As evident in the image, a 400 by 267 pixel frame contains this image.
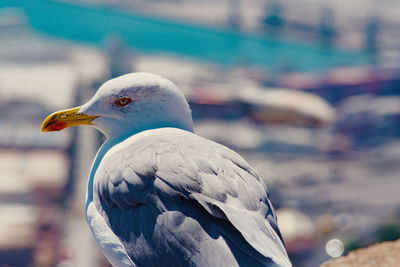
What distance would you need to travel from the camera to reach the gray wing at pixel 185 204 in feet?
5.07

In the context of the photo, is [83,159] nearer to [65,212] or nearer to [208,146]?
[65,212]

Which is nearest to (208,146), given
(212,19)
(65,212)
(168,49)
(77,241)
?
(77,241)

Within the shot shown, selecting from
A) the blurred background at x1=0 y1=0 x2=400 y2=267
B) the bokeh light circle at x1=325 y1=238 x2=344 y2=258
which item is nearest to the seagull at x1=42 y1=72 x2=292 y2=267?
the blurred background at x1=0 y1=0 x2=400 y2=267

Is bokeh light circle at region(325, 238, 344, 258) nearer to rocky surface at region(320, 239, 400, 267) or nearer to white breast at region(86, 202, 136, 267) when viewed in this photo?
rocky surface at region(320, 239, 400, 267)

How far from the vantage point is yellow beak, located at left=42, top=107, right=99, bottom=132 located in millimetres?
1914

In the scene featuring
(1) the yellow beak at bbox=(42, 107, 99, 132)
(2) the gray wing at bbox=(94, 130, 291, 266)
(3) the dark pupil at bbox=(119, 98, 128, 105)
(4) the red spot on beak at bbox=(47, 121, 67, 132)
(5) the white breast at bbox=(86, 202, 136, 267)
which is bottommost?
(5) the white breast at bbox=(86, 202, 136, 267)

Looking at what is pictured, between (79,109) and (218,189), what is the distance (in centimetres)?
52

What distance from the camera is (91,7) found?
2689cm

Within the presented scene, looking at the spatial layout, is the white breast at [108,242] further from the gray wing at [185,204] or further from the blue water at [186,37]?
the blue water at [186,37]

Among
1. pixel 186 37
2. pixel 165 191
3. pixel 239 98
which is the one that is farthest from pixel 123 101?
pixel 186 37

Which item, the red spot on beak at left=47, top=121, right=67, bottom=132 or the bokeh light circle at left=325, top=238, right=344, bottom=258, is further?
the bokeh light circle at left=325, top=238, right=344, bottom=258

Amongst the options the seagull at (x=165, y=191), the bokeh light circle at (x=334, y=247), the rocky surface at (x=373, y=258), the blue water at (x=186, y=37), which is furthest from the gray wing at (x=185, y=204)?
the blue water at (x=186, y=37)

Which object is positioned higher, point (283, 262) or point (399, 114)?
point (283, 262)

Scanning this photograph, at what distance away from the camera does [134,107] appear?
186 cm
